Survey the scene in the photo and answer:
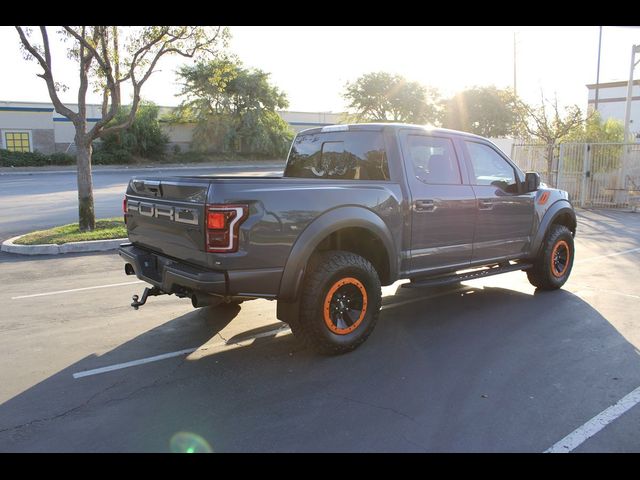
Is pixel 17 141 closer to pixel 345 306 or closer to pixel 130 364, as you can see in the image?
pixel 130 364

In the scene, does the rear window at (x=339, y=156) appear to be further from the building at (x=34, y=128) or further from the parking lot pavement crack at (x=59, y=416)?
the building at (x=34, y=128)

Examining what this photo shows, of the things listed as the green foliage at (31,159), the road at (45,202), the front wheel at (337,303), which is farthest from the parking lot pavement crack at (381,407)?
the green foliage at (31,159)

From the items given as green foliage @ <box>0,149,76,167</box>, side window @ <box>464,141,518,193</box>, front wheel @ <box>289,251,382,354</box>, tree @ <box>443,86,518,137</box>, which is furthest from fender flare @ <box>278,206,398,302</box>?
tree @ <box>443,86,518,137</box>

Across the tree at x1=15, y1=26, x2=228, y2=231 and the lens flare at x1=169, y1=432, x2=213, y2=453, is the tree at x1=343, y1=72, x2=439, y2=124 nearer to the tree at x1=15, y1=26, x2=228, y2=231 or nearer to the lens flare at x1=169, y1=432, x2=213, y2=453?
the tree at x1=15, y1=26, x2=228, y2=231

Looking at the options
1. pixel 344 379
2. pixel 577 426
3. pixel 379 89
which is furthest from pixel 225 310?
pixel 379 89

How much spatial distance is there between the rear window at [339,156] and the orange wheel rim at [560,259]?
301 centimetres

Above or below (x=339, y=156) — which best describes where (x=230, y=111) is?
above

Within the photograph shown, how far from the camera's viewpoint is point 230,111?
41875mm

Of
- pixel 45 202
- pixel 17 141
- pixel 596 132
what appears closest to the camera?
pixel 45 202

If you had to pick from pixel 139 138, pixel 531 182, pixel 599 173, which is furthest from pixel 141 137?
pixel 531 182

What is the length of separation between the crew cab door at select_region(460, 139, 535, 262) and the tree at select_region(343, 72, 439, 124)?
114 ft

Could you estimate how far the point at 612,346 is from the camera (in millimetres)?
4820

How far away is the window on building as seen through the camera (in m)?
37.5

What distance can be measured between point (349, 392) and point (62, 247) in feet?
24.8
